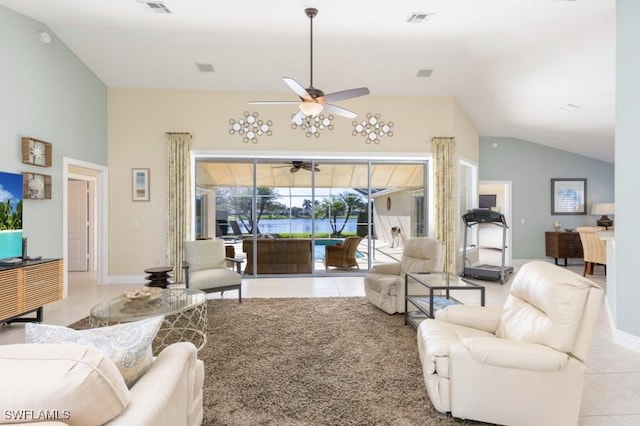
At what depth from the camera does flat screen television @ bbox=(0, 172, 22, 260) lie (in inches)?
156

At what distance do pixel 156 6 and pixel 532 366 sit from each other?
531 centimetres

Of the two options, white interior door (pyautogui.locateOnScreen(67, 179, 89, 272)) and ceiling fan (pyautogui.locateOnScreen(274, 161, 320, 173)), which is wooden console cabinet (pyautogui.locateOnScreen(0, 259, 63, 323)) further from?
ceiling fan (pyautogui.locateOnScreen(274, 161, 320, 173))

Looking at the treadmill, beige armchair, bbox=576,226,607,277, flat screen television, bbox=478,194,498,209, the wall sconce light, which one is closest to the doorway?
flat screen television, bbox=478,194,498,209

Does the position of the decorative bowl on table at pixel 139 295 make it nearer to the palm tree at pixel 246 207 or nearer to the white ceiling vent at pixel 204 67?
the palm tree at pixel 246 207

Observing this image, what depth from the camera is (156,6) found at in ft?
14.3

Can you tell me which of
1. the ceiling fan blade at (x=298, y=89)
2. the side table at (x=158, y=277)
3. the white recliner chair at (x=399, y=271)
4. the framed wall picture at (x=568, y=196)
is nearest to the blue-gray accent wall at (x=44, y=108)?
the side table at (x=158, y=277)

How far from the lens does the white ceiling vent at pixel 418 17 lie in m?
4.42

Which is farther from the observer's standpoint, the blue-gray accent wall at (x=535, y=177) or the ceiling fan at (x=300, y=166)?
the blue-gray accent wall at (x=535, y=177)

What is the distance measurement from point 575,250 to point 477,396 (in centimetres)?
746

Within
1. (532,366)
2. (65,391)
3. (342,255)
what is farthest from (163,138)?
(532,366)

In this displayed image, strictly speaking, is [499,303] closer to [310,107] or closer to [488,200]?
[310,107]

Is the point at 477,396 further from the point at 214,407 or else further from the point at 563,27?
the point at 563,27

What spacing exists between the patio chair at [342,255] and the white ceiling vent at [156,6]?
469cm

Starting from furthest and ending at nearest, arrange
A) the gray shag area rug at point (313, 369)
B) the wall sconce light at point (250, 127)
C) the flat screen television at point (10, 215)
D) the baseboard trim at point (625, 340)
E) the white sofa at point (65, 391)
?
the wall sconce light at point (250, 127)
the flat screen television at point (10, 215)
the baseboard trim at point (625, 340)
the gray shag area rug at point (313, 369)
the white sofa at point (65, 391)
